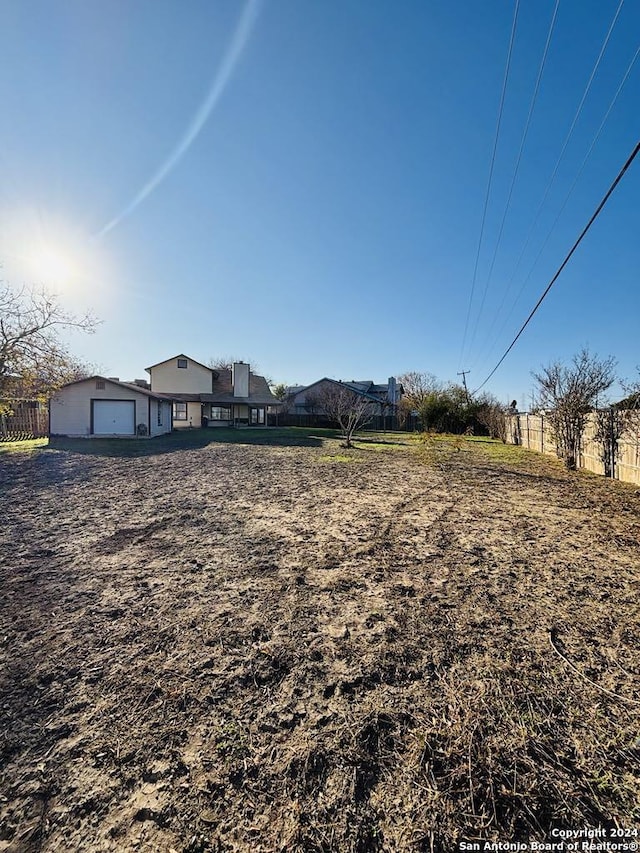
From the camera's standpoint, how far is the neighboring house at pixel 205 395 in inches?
1070

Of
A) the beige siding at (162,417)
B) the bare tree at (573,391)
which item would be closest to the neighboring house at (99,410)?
the beige siding at (162,417)

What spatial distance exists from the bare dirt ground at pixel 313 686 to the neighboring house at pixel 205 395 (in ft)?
77.3

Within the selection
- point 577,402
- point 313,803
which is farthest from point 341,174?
point 313,803

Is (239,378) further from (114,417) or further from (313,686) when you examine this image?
(313,686)

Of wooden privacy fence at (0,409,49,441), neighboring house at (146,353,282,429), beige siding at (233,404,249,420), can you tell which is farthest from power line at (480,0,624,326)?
wooden privacy fence at (0,409,49,441)

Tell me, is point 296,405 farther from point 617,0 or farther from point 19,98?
point 617,0

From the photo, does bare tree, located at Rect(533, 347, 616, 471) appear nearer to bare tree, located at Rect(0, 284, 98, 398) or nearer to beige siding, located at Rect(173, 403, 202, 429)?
bare tree, located at Rect(0, 284, 98, 398)

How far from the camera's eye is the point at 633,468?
7762 mm

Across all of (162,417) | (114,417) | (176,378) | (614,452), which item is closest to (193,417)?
(176,378)

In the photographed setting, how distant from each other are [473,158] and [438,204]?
1.58 metres

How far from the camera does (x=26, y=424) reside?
20141 mm

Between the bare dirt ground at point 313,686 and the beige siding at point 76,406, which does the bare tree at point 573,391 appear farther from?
the beige siding at point 76,406

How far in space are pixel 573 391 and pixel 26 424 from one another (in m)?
26.9

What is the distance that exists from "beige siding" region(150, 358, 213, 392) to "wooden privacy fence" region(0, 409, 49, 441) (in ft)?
27.6
